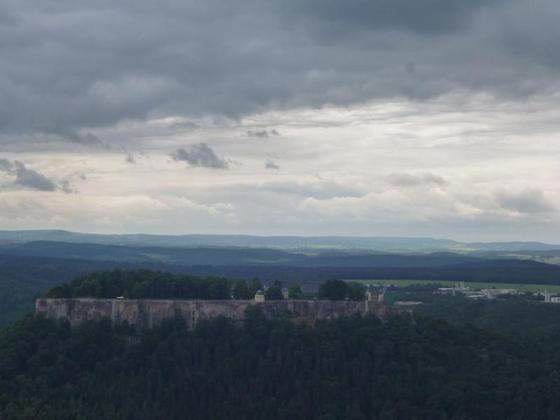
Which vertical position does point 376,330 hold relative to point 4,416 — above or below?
above

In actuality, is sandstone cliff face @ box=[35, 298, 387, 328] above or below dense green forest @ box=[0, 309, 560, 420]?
above

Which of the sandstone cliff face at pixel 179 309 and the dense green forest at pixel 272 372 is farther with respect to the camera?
the sandstone cliff face at pixel 179 309

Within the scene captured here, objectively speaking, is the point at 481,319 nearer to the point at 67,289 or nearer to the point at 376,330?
the point at 376,330

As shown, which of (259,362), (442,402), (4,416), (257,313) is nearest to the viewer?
(4,416)

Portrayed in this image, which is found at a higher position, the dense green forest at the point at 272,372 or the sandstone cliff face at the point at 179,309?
the sandstone cliff face at the point at 179,309

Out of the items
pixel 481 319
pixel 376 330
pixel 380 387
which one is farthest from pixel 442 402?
pixel 481 319

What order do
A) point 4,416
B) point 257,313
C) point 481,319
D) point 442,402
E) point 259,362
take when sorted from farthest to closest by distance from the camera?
point 481,319 < point 257,313 < point 259,362 < point 442,402 < point 4,416
